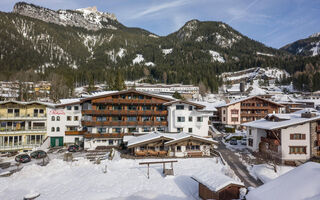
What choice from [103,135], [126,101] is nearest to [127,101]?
[126,101]

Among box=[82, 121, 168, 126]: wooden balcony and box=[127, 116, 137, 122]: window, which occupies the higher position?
box=[127, 116, 137, 122]: window

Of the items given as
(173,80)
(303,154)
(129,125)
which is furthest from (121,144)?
(173,80)

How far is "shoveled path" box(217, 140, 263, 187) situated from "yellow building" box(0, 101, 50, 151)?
37891 mm

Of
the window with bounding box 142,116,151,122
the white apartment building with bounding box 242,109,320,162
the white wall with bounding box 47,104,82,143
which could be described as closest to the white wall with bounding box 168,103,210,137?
the window with bounding box 142,116,151,122

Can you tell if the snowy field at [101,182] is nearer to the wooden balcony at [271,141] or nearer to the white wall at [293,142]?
the wooden balcony at [271,141]

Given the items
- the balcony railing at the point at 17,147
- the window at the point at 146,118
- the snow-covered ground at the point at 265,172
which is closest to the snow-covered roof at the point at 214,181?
the snow-covered ground at the point at 265,172

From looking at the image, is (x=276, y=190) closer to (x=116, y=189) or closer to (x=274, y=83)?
(x=116, y=189)

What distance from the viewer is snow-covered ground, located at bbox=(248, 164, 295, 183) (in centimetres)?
2481

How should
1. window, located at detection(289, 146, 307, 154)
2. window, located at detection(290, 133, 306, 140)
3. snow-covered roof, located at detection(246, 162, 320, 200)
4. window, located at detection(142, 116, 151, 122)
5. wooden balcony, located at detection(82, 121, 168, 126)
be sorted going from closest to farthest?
snow-covered roof, located at detection(246, 162, 320, 200) → window, located at detection(289, 146, 307, 154) → window, located at detection(290, 133, 306, 140) → wooden balcony, located at detection(82, 121, 168, 126) → window, located at detection(142, 116, 151, 122)

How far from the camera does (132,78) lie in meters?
156

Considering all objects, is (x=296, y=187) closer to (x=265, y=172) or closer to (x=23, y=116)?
(x=265, y=172)

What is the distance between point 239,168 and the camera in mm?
28844

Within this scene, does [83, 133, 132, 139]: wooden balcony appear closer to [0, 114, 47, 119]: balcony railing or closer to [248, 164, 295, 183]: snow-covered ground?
[0, 114, 47, 119]: balcony railing

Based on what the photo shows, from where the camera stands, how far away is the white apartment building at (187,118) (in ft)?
141
